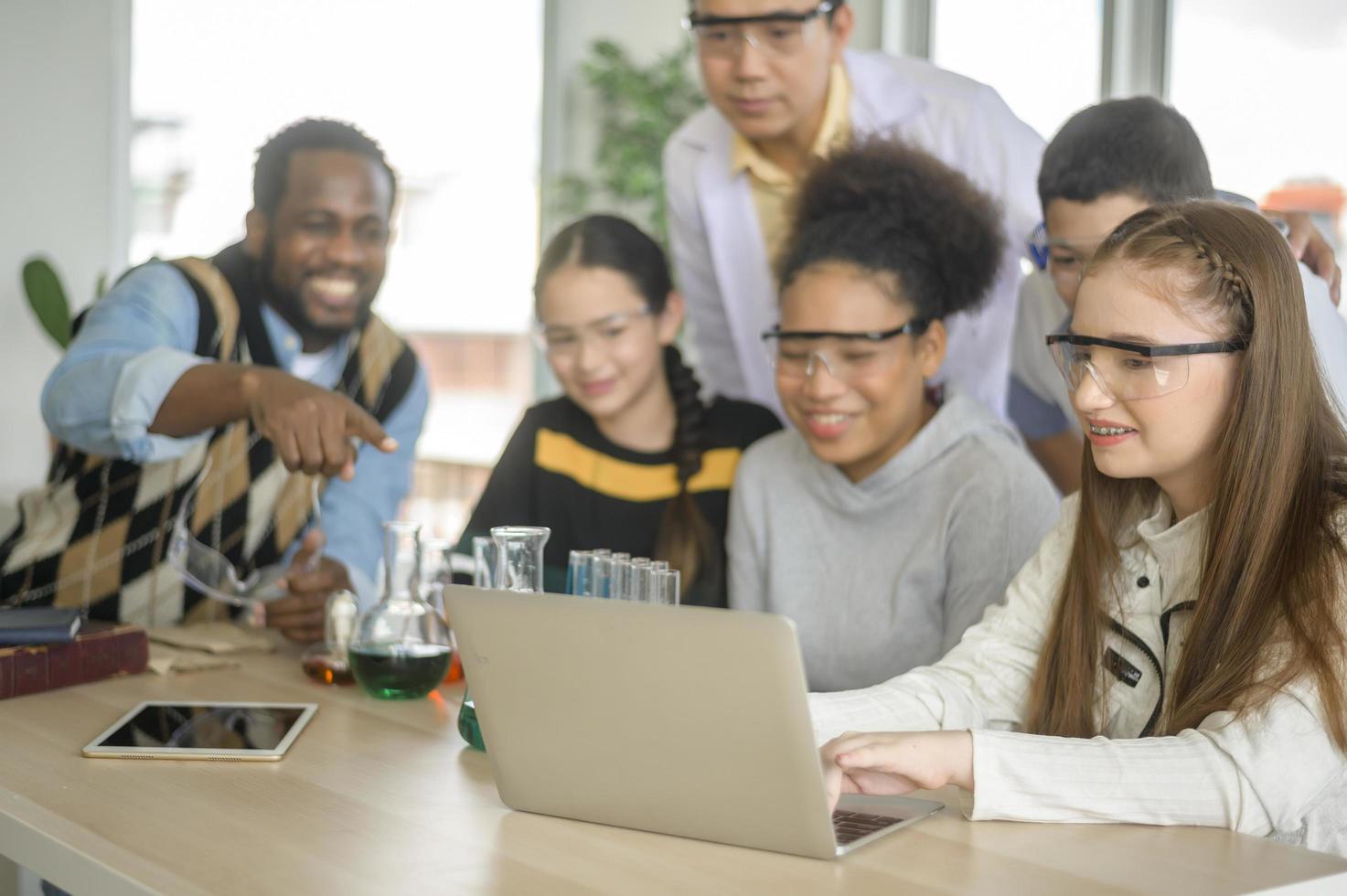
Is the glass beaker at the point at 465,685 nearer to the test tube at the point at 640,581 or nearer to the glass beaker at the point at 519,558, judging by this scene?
the glass beaker at the point at 519,558

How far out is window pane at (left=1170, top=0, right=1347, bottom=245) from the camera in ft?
11.7

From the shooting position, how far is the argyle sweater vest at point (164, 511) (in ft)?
7.16

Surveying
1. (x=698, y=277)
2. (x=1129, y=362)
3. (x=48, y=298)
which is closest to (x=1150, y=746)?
(x=1129, y=362)

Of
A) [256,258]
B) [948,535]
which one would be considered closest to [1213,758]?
[948,535]

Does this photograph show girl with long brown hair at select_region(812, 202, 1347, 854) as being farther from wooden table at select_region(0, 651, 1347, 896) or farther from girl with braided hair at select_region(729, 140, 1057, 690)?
girl with braided hair at select_region(729, 140, 1057, 690)

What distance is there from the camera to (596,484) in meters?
2.46

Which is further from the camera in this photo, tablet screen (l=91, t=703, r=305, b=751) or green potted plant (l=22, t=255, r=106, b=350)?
green potted plant (l=22, t=255, r=106, b=350)

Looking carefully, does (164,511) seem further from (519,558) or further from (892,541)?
(892,541)

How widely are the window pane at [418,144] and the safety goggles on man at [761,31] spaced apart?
2.88 metres

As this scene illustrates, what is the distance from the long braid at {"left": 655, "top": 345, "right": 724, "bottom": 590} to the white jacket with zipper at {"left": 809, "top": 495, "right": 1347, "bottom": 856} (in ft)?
2.73

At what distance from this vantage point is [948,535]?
78.6 inches

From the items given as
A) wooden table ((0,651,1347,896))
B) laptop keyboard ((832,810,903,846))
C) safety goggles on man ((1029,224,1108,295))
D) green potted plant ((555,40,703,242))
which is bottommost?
wooden table ((0,651,1347,896))

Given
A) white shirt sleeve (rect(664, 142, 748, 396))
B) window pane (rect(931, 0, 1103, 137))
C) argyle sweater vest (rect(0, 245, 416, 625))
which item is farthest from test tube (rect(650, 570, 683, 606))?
window pane (rect(931, 0, 1103, 137))

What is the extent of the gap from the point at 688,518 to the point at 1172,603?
40.3 inches
